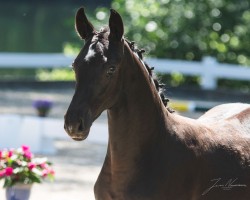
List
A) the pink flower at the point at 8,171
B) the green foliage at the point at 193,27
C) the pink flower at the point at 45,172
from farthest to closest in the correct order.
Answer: the green foliage at the point at 193,27
the pink flower at the point at 45,172
the pink flower at the point at 8,171

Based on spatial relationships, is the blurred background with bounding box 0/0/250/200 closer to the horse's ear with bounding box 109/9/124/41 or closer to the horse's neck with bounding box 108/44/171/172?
the horse's neck with bounding box 108/44/171/172

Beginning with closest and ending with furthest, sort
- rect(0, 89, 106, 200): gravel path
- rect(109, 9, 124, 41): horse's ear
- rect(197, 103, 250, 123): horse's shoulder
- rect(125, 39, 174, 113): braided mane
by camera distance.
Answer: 1. rect(109, 9, 124, 41): horse's ear
2. rect(125, 39, 174, 113): braided mane
3. rect(197, 103, 250, 123): horse's shoulder
4. rect(0, 89, 106, 200): gravel path

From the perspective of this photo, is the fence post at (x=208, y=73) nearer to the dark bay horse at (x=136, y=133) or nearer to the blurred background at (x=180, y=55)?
the blurred background at (x=180, y=55)

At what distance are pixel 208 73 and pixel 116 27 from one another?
13.0m

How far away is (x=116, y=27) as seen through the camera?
437 centimetres

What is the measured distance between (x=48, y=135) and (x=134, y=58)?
20.6ft

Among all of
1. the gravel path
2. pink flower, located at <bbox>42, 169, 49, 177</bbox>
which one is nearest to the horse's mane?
pink flower, located at <bbox>42, 169, 49, 177</bbox>

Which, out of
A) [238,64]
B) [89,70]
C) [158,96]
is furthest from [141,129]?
[238,64]

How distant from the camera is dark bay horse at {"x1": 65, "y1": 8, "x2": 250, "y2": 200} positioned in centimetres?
421

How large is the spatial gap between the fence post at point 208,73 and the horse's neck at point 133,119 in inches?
497

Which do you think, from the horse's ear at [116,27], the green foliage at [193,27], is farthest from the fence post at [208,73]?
the horse's ear at [116,27]

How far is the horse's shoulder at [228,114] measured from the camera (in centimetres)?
549
